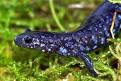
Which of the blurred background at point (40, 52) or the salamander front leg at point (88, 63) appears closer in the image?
the salamander front leg at point (88, 63)

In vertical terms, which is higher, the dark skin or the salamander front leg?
the dark skin

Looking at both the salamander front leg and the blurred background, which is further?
the blurred background

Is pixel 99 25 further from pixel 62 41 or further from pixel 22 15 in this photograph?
pixel 22 15

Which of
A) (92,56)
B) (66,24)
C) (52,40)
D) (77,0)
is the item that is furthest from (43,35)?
(77,0)

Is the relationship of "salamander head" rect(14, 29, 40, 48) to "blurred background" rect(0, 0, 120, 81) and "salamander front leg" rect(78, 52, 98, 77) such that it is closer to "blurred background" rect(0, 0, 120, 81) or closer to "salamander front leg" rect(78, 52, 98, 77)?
"blurred background" rect(0, 0, 120, 81)

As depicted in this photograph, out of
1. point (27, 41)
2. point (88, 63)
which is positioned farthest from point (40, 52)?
point (88, 63)

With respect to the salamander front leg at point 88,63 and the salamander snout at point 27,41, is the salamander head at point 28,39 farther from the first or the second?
the salamander front leg at point 88,63

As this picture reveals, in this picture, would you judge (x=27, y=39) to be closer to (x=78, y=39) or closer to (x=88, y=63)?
(x=78, y=39)

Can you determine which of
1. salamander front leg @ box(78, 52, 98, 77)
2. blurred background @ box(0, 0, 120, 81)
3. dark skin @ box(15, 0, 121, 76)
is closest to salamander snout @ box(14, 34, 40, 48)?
dark skin @ box(15, 0, 121, 76)

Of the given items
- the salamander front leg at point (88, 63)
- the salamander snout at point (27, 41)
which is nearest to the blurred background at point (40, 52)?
the salamander front leg at point (88, 63)
